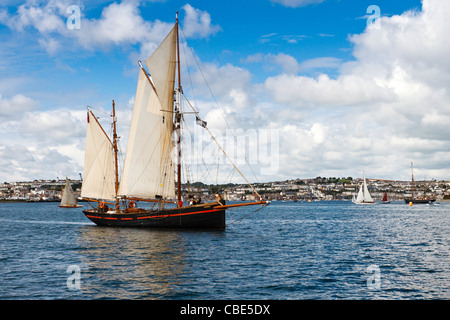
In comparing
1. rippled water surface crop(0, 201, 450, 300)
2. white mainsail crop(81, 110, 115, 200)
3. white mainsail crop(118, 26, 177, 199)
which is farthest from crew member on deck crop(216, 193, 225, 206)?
white mainsail crop(81, 110, 115, 200)

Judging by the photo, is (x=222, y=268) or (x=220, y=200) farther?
(x=220, y=200)

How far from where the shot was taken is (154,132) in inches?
2163

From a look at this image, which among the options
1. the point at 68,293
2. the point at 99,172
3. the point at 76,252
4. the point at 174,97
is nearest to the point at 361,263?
the point at 68,293

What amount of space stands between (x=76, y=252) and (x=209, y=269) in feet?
48.1

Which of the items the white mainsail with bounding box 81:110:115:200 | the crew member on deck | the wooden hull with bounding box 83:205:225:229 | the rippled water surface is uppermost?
the white mainsail with bounding box 81:110:115:200

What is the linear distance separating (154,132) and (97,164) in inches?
490

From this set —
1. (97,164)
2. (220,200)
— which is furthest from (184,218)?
(97,164)

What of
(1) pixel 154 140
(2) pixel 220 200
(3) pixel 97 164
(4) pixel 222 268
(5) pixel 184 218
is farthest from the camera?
(3) pixel 97 164

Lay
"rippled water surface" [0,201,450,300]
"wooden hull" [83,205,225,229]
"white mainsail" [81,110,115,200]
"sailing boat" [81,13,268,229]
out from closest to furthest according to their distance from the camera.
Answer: "rippled water surface" [0,201,450,300] → "wooden hull" [83,205,225,229] → "sailing boat" [81,13,268,229] → "white mainsail" [81,110,115,200]

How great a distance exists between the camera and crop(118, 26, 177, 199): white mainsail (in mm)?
54688

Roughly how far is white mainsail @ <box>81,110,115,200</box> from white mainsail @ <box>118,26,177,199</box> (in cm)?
776

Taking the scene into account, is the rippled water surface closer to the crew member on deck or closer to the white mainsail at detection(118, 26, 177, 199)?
the crew member on deck

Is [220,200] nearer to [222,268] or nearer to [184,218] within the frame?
[184,218]

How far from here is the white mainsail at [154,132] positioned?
54.7m
